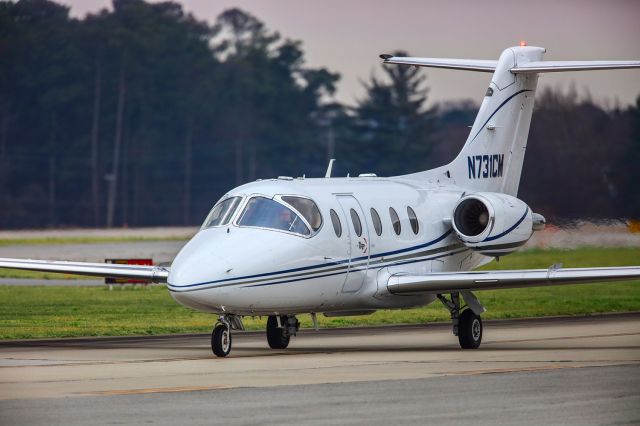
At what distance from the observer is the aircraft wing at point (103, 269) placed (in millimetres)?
22938

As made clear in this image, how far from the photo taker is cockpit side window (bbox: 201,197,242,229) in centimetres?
2127

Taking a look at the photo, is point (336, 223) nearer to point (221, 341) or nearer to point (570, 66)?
point (221, 341)

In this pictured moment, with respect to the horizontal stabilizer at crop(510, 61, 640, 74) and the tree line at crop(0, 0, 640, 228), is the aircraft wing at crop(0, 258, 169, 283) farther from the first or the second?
the tree line at crop(0, 0, 640, 228)

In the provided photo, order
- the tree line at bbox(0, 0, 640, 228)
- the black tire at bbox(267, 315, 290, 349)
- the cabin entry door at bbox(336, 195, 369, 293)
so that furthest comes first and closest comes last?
the tree line at bbox(0, 0, 640, 228), the black tire at bbox(267, 315, 290, 349), the cabin entry door at bbox(336, 195, 369, 293)

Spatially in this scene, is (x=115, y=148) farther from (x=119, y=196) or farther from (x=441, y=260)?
(x=441, y=260)

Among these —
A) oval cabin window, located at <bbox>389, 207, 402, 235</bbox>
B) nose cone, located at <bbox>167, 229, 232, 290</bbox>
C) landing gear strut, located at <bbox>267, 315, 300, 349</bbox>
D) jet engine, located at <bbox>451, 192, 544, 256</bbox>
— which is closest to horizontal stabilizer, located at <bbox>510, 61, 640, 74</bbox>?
jet engine, located at <bbox>451, 192, 544, 256</bbox>

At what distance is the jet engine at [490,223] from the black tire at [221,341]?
5.74 metres

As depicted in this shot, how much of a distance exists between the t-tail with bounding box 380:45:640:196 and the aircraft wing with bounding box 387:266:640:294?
14.4 feet

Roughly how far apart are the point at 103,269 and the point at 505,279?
6867 mm

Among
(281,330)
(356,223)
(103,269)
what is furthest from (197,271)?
(103,269)

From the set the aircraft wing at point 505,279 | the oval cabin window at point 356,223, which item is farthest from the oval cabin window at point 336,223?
the aircraft wing at point 505,279

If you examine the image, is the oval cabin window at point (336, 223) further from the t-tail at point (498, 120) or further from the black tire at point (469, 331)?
the t-tail at point (498, 120)

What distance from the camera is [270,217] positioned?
2130 cm

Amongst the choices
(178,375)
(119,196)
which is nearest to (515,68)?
(178,375)
